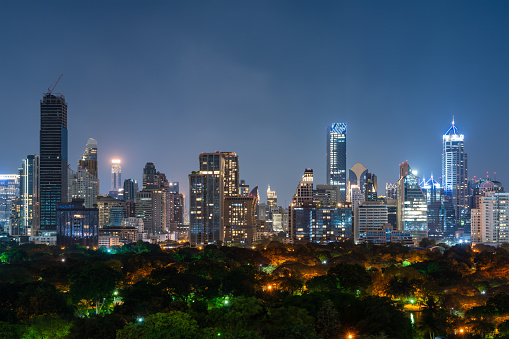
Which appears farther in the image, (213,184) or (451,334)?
(213,184)

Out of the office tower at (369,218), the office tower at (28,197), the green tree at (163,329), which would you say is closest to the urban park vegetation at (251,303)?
the green tree at (163,329)

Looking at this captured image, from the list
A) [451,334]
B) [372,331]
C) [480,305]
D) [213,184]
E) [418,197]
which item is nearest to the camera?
[372,331]

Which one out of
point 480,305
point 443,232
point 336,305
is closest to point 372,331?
point 336,305

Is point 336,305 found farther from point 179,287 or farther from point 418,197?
point 418,197

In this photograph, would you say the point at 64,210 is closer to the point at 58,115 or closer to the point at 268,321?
the point at 58,115

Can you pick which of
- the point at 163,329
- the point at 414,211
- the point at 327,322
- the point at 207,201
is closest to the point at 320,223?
the point at 207,201

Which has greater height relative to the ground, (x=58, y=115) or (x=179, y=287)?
(x=58, y=115)

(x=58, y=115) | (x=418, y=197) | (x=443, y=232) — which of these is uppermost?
(x=58, y=115)

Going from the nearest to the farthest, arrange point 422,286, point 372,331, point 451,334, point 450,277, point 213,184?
point 372,331, point 451,334, point 422,286, point 450,277, point 213,184
